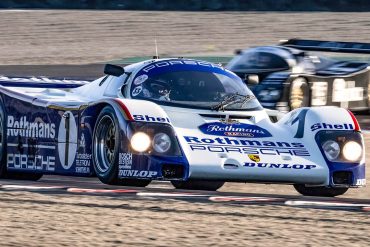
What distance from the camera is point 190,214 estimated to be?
23.3ft

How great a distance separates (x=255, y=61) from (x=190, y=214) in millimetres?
11320

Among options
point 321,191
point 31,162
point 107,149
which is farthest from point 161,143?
point 31,162

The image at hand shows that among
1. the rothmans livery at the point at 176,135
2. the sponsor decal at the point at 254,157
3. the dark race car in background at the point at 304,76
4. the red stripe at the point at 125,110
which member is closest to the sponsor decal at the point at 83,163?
the rothmans livery at the point at 176,135

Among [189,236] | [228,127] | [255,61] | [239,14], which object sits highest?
[239,14]

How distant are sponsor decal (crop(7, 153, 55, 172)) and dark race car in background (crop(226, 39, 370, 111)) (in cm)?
676

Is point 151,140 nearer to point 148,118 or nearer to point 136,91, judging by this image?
point 148,118

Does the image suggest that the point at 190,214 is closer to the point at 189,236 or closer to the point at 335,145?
the point at 189,236

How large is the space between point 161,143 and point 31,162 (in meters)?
1.96

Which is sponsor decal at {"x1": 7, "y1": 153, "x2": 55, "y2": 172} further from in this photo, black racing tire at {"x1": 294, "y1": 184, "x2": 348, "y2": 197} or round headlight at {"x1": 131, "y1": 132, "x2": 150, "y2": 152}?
black racing tire at {"x1": 294, "y1": 184, "x2": 348, "y2": 197}

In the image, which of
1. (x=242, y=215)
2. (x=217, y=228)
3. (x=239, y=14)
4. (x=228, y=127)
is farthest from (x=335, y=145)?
(x=239, y=14)

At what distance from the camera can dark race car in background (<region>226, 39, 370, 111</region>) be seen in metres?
16.9

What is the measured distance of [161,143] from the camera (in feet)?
29.1

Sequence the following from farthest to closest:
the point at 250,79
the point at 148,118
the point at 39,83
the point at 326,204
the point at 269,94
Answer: the point at 269,94
the point at 39,83
the point at 250,79
the point at 148,118
the point at 326,204

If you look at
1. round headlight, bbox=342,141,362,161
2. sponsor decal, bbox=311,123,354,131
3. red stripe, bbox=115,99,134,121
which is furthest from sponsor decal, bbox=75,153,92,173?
round headlight, bbox=342,141,362,161
